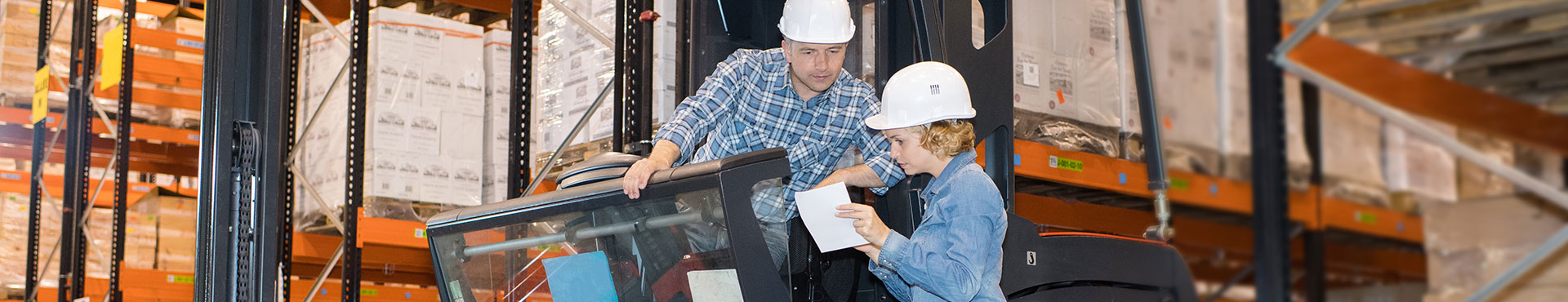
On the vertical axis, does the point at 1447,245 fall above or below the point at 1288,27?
below

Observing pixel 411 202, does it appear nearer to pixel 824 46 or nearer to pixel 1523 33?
pixel 824 46

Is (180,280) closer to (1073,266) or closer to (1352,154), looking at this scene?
(1073,266)

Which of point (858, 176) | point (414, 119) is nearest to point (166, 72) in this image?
point (414, 119)

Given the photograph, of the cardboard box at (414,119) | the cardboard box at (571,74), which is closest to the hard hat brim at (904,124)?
the cardboard box at (571,74)

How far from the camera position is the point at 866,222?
2982mm

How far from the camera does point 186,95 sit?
28.0 feet

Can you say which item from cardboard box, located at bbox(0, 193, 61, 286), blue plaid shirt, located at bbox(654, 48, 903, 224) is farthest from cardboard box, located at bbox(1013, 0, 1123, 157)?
cardboard box, located at bbox(0, 193, 61, 286)

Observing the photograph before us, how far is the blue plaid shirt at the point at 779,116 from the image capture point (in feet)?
13.1

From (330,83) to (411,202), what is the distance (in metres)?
1.12

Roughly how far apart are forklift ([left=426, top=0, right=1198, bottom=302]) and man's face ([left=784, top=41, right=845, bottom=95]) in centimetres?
28

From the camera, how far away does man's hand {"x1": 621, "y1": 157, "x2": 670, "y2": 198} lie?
329 cm

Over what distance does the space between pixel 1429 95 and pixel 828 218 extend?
2083 millimetres

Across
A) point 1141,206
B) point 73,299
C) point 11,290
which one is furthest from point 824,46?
point 11,290

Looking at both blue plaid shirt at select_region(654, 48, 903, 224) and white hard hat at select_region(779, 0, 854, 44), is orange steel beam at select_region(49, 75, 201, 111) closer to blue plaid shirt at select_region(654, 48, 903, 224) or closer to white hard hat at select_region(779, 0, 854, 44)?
blue plaid shirt at select_region(654, 48, 903, 224)
